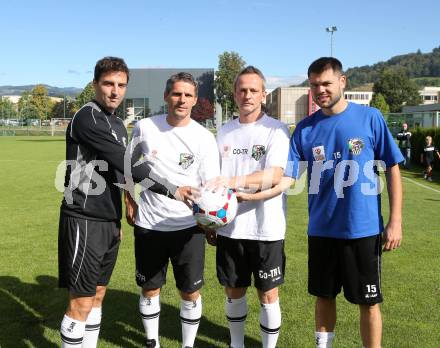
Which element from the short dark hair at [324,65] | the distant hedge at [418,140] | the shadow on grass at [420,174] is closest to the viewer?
the short dark hair at [324,65]

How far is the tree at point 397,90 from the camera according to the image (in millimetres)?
126125

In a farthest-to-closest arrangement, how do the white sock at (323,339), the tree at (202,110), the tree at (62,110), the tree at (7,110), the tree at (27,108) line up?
the tree at (62,110) → the tree at (7,110) → the tree at (27,108) → the tree at (202,110) → the white sock at (323,339)

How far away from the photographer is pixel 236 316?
391 cm

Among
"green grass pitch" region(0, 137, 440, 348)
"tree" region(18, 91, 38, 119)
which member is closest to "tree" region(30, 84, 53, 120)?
"tree" region(18, 91, 38, 119)

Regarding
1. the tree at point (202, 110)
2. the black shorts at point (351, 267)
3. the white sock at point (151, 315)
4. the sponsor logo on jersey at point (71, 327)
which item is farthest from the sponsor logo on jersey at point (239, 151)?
the tree at point (202, 110)

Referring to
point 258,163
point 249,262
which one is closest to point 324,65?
point 258,163

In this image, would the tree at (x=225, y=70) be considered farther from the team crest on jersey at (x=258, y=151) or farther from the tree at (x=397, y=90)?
the team crest on jersey at (x=258, y=151)

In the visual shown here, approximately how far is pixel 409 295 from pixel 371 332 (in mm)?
2414

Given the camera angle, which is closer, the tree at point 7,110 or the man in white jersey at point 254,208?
the man in white jersey at point 254,208

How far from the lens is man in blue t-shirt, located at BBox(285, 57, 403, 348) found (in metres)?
3.31

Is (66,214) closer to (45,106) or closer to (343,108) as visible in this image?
(343,108)

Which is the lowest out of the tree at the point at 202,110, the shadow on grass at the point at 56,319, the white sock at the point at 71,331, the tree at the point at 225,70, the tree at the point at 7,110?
the shadow on grass at the point at 56,319

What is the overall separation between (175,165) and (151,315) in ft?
4.51

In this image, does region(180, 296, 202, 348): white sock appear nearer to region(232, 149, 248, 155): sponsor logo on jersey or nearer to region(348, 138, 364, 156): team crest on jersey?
region(232, 149, 248, 155): sponsor logo on jersey
